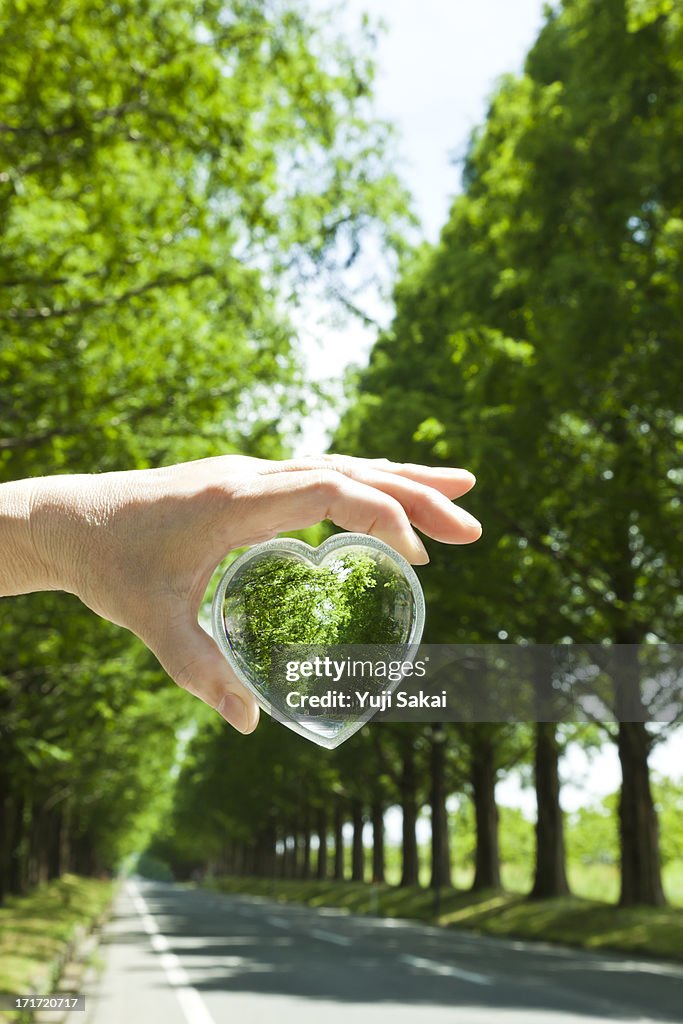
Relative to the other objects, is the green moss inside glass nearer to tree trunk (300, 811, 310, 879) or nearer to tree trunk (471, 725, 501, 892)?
tree trunk (471, 725, 501, 892)

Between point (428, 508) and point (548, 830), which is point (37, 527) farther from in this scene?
point (548, 830)

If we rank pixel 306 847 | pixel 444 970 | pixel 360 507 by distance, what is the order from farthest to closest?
pixel 306 847 < pixel 444 970 < pixel 360 507

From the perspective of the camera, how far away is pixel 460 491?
1354mm

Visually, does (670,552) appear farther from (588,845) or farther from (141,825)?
(141,825)

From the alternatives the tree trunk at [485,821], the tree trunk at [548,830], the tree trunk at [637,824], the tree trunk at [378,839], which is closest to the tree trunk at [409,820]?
the tree trunk at [378,839]

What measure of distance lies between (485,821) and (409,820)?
1345 cm

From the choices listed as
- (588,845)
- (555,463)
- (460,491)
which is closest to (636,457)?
(555,463)

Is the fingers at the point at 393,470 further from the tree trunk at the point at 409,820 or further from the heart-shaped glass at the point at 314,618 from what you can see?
the tree trunk at the point at 409,820

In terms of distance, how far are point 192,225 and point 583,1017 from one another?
8.10 m

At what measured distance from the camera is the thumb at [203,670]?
48.6 inches

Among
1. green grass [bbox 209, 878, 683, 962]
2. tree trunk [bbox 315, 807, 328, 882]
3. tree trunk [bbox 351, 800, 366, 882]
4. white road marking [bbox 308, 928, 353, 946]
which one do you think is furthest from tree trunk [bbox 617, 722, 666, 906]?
tree trunk [bbox 315, 807, 328, 882]

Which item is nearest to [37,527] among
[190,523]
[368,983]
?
[190,523]

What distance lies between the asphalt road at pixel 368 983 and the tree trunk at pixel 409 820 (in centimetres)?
2106

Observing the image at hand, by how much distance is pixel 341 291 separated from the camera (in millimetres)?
9930
